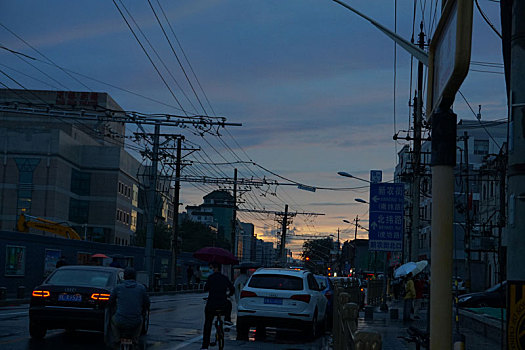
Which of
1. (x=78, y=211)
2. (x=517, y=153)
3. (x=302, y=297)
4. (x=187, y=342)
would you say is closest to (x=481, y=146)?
(x=78, y=211)

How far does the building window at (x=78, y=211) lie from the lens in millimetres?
84562

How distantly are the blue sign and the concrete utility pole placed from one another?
19.8 meters

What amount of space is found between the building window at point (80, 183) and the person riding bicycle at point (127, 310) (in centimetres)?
7576

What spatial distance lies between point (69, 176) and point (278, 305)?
67553 millimetres

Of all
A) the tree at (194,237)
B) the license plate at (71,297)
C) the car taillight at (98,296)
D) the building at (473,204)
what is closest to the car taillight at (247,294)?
the car taillight at (98,296)

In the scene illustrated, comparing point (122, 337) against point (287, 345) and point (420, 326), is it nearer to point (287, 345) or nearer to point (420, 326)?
point (420, 326)

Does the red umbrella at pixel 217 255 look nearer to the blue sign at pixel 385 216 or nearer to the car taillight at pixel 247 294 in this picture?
the blue sign at pixel 385 216

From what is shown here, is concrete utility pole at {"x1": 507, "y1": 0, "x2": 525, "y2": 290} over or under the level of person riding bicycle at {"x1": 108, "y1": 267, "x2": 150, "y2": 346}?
over

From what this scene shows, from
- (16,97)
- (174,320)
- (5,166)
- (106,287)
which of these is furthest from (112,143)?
(106,287)

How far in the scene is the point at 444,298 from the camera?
3.57m

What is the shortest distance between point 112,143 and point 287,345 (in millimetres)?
92776

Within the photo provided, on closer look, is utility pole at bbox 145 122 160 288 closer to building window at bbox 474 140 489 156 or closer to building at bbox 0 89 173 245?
building at bbox 0 89 173 245

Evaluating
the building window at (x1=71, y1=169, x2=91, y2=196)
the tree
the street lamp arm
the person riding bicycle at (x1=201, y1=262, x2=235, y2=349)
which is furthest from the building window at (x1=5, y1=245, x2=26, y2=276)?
the tree

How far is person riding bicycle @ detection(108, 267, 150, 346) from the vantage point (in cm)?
1109
